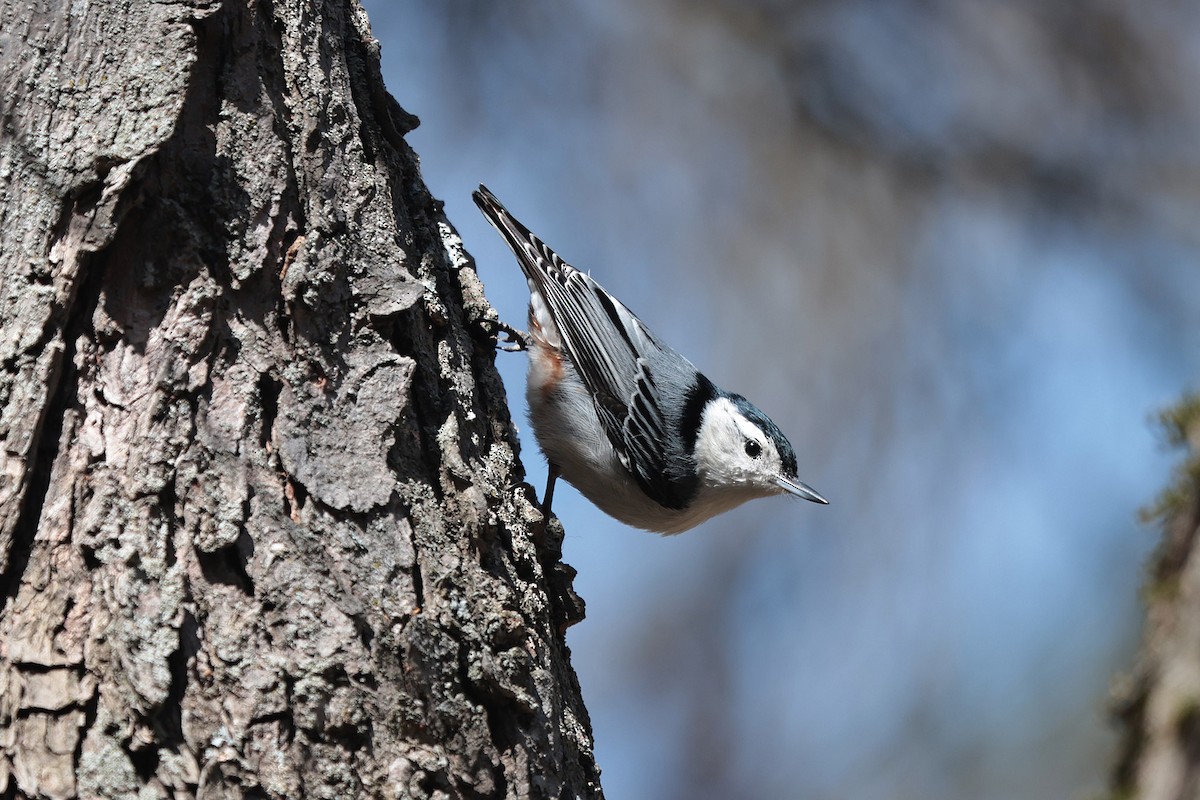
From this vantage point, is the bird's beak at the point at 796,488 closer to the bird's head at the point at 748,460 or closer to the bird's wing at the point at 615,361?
the bird's head at the point at 748,460

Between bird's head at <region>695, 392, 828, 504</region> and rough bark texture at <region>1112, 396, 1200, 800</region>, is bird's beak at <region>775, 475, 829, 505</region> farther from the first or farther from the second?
rough bark texture at <region>1112, 396, 1200, 800</region>

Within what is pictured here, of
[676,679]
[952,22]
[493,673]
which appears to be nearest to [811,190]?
[952,22]

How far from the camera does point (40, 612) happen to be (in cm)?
143

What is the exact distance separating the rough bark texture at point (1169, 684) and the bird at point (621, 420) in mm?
1130

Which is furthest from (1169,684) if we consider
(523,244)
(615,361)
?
(523,244)

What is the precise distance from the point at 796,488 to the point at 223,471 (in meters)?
2.06

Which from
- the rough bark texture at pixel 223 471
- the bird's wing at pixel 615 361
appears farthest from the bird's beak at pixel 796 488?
the rough bark texture at pixel 223 471

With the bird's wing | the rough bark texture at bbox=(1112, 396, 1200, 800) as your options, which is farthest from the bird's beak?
the rough bark texture at bbox=(1112, 396, 1200, 800)

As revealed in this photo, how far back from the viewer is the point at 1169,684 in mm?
1825

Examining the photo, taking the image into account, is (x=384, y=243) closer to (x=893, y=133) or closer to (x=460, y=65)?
(x=460, y=65)

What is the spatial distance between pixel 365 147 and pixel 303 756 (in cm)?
99

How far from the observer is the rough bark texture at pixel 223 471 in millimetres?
1397

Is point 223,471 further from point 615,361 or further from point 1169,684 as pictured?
point 615,361

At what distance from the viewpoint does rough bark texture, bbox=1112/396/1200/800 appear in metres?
1.77
